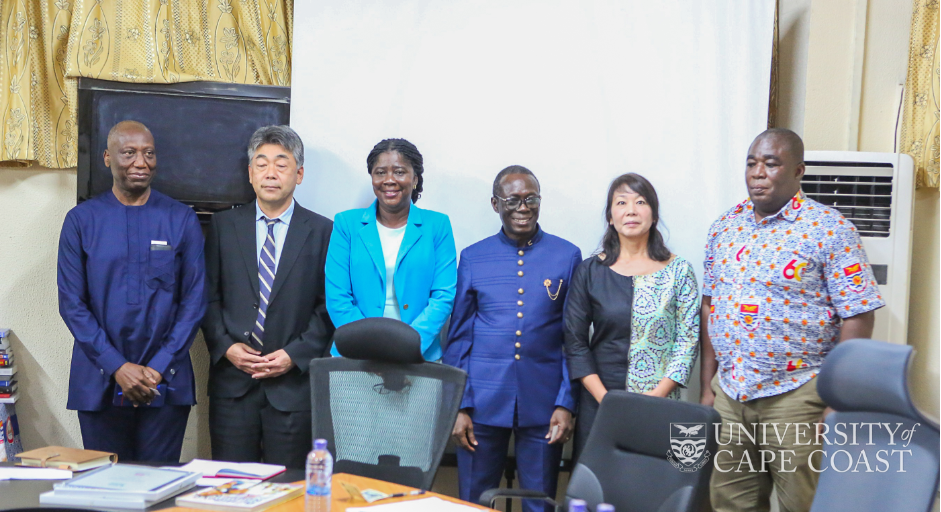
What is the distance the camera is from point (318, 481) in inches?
69.7

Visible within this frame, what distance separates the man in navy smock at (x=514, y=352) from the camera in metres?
2.86

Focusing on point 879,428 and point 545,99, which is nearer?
point 879,428

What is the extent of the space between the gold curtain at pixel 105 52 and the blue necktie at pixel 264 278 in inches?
38.5

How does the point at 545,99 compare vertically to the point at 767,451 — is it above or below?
above

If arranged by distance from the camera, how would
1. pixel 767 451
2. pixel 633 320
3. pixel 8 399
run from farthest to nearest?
pixel 8 399
pixel 633 320
pixel 767 451

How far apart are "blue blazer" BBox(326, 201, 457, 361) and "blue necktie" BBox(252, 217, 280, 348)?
26cm

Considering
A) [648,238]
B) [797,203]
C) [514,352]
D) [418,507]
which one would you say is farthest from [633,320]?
[418,507]

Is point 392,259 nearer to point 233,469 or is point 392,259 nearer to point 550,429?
point 550,429

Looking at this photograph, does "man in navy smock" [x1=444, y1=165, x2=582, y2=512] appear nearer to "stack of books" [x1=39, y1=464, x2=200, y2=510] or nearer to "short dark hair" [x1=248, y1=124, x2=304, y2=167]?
"short dark hair" [x1=248, y1=124, x2=304, y2=167]

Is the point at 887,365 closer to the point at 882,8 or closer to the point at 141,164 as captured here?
the point at 882,8

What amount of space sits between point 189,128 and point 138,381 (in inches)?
49.1

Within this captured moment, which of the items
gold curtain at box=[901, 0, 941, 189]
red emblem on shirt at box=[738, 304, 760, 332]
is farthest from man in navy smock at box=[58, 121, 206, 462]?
gold curtain at box=[901, 0, 941, 189]

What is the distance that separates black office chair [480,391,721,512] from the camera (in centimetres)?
192

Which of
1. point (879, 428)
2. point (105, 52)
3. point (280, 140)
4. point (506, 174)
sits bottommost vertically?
point (879, 428)
